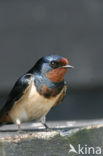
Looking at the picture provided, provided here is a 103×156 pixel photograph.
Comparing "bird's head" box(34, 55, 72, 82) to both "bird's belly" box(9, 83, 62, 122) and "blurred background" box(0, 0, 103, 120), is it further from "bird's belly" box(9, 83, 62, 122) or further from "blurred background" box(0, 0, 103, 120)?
"blurred background" box(0, 0, 103, 120)

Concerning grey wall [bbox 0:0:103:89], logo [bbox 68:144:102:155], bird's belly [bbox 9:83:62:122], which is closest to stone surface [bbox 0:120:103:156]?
logo [bbox 68:144:102:155]

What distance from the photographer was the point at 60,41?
19.0 feet

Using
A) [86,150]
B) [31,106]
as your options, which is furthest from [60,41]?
[86,150]

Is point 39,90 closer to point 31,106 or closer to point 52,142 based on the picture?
point 31,106

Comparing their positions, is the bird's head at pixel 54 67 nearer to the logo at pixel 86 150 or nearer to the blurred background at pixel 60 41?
the logo at pixel 86 150

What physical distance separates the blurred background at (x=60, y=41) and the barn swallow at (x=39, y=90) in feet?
7.32

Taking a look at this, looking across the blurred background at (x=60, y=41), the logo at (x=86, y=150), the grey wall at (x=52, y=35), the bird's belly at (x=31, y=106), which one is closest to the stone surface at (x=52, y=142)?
the logo at (x=86, y=150)

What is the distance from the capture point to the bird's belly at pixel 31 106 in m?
3.28

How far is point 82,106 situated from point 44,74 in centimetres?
242

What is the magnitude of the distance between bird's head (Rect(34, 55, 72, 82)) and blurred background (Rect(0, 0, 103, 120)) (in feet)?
7.54

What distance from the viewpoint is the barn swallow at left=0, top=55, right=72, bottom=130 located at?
10.7ft

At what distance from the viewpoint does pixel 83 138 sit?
2.98 metres

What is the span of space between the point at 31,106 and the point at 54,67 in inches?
8.5

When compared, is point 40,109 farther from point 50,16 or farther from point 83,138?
point 50,16
